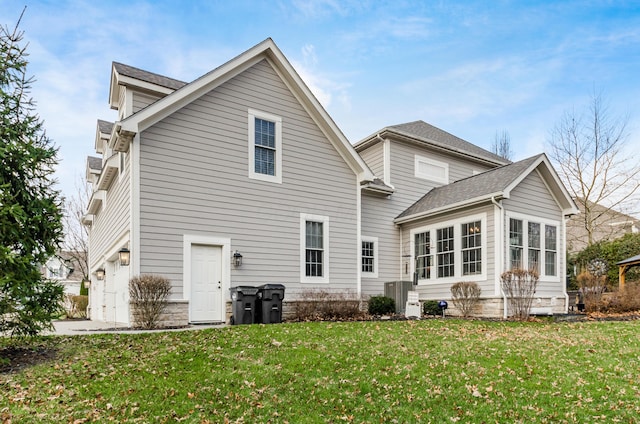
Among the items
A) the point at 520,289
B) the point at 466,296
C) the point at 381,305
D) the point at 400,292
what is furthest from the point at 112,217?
the point at 520,289

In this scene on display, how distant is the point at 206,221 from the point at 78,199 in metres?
23.9

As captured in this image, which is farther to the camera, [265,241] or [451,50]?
→ [451,50]

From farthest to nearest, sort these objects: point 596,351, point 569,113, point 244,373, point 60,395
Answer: point 569,113 < point 596,351 < point 244,373 < point 60,395

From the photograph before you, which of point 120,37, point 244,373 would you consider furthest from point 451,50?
point 244,373

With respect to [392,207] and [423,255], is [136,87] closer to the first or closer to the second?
[392,207]

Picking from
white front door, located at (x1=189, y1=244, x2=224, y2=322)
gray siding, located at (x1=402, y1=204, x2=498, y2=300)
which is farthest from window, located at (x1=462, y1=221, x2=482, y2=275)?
white front door, located at (x1=189, y1=244, x2=224, y2=322)

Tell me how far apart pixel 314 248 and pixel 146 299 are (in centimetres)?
487

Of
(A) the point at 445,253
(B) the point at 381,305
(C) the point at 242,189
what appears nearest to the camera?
(C) the point at 242,189

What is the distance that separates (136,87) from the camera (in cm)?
1231

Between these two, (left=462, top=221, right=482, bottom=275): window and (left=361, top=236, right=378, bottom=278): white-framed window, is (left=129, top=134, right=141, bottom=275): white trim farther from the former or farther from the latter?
(left=462, top=221, right=482, bottom=275): window

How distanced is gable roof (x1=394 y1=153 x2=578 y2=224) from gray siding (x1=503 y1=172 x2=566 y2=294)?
0.30 metres

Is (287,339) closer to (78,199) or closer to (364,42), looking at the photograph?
(364,42)

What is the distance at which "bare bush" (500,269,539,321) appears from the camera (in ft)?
40.5

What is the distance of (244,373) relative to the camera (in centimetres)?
623
